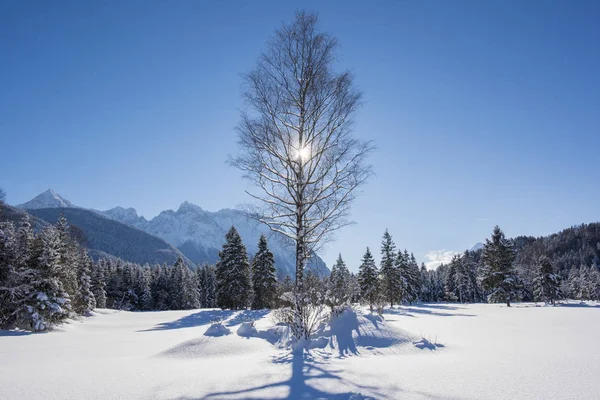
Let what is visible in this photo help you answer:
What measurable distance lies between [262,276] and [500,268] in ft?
96.6

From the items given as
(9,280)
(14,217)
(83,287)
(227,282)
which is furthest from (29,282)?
(227,282)

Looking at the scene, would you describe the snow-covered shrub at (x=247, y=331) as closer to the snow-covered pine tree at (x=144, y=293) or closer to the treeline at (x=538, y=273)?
the treeline at (x=538, y=273)

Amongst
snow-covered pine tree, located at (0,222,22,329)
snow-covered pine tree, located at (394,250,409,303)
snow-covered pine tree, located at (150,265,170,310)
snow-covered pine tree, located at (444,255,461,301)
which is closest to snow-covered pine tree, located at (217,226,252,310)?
snow-covered pine tree, located at (0,222,22,329)

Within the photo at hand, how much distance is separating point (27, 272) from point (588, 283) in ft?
318

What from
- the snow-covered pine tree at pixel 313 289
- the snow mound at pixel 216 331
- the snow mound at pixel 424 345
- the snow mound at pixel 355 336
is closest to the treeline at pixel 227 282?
the snow-covered pine tree at pixel 313 289

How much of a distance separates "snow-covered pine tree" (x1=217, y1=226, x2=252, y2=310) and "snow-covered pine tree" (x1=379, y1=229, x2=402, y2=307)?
63.7ft

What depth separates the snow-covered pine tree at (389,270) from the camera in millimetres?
42688

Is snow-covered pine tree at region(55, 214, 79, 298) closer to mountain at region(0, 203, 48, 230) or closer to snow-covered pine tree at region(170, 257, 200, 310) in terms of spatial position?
mountain at region(0, 203, 48, 230)

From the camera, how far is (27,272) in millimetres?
17016

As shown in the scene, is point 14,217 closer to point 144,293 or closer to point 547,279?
point 144,293

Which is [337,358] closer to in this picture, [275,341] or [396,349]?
[396,349]

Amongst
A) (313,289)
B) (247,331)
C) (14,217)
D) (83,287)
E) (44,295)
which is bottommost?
(83,287)

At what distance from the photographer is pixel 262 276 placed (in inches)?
1422

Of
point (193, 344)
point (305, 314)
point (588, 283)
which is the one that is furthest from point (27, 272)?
point (588, 283)
